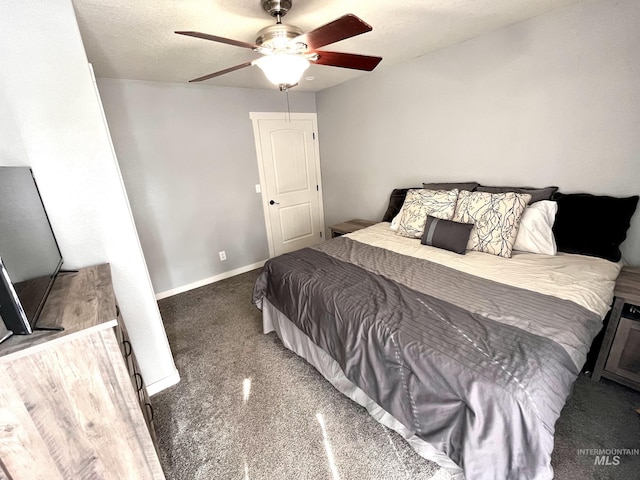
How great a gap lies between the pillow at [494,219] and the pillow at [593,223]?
275 mm

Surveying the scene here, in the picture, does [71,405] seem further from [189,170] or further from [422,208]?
[189,170]

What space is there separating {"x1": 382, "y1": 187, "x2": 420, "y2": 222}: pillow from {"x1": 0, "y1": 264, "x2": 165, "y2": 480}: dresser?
260 centimetres

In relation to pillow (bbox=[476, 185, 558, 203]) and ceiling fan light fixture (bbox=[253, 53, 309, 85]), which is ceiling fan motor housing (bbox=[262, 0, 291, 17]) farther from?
pillow (bbox=[476, 185, 558, 203])

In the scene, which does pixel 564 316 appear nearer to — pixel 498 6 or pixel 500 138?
pixel 500 138

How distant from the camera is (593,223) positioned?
73.8 inches

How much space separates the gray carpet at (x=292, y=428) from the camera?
4.40ft

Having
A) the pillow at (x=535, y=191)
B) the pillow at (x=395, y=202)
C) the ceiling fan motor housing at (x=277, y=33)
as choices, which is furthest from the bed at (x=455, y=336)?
the ceiling fan motor housing at (x=277, y=33)

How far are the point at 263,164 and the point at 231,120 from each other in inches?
25.1

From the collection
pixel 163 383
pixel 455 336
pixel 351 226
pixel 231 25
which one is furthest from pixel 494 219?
pixel 163 383

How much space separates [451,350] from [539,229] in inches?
56.0

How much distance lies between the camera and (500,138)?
237 centimetres

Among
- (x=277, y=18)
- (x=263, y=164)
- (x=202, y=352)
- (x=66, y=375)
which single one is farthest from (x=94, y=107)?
(x=263, y=164)

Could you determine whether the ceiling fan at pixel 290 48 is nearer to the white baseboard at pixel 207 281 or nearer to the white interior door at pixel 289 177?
the white interior door at pixel 289 177

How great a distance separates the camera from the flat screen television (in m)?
0.92
